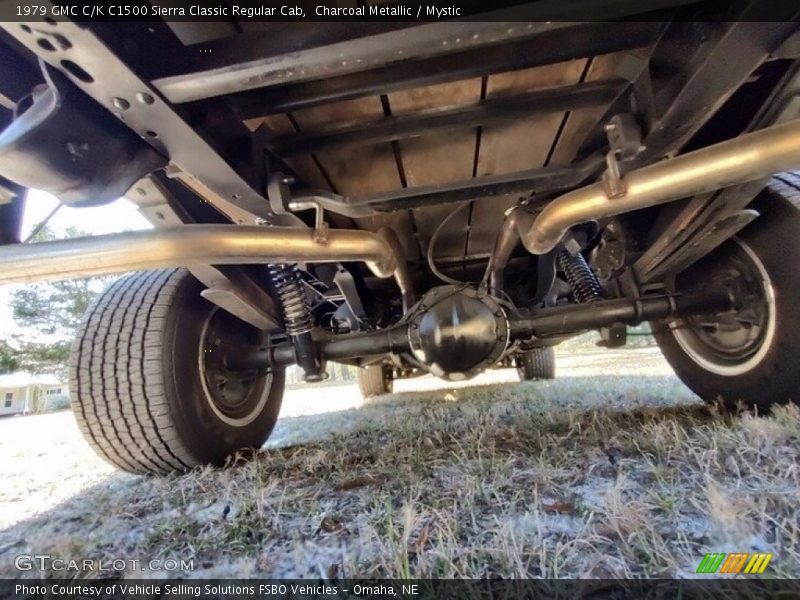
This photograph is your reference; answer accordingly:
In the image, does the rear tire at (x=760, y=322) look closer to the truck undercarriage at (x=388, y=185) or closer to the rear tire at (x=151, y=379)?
the truck undercarriage at (x=388, y=185)

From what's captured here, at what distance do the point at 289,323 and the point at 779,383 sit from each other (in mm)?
1348

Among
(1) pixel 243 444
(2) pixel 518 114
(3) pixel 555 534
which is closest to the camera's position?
(3) pixel 555 534

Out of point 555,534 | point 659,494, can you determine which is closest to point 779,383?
point 659,494

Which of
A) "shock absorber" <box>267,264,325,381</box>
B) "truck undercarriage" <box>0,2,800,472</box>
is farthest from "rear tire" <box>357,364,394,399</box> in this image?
"shock absorber" <box>267,264,325,381</box>

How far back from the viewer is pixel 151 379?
112 cm

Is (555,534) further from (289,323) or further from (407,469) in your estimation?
(289,323)

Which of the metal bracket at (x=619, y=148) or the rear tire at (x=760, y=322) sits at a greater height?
the metal bracket at (x=619, y=148)

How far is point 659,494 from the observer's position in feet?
2.17

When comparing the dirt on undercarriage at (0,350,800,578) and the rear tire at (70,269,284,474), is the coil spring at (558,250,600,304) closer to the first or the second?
the dirt on undercarriage at (0,350,800,578)

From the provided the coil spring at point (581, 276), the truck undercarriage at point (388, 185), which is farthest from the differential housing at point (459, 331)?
the coil spring at point (581, 276)

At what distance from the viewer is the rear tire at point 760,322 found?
104 cm

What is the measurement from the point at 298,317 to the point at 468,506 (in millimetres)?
732

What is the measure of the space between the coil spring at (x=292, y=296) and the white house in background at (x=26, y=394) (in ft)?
40.8

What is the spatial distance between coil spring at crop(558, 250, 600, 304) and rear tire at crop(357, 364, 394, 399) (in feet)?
7.15
